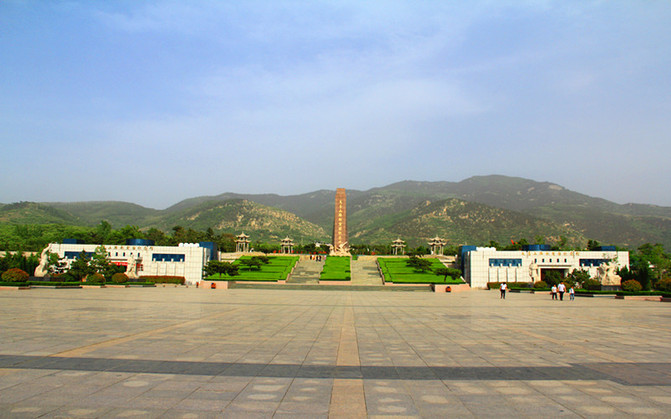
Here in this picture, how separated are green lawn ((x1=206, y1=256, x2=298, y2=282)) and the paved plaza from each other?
31913 mm

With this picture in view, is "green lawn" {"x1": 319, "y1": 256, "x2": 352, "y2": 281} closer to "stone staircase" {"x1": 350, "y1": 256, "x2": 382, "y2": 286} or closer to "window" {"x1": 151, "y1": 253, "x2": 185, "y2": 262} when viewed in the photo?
"stone staircase" {"x1": 350, "y1": 256, "x2": 382, "y2": 286}

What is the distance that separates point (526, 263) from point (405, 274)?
18.2m

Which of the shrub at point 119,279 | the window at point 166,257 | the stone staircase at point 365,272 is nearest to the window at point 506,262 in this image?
the stone staircase at point 365,272

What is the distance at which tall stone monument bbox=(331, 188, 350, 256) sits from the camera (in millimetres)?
71375

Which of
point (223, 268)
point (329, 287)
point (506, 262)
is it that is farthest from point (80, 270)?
point (506, 262)

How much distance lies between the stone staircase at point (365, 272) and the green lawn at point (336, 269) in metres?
1.13

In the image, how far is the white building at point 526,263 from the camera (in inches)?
2178

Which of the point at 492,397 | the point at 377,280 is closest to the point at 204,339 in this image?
the point at 492,397

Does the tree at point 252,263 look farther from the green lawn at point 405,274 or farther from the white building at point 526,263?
the white building at point 526,263

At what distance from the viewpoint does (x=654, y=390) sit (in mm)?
7027

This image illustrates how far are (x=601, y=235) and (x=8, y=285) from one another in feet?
600

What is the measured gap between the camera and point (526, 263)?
55938mm

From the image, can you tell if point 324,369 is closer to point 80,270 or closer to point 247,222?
point 80,270

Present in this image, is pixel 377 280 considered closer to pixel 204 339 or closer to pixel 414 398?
pixel 204 339
